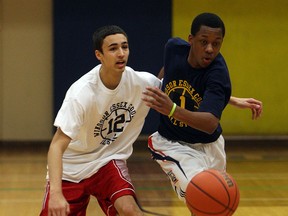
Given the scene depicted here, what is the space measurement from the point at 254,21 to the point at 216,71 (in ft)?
22.5

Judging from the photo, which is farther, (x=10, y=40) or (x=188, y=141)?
(x=10, y=40)

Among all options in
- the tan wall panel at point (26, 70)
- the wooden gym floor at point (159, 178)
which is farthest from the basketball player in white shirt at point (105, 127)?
the tan wall panel at point (26, 70)

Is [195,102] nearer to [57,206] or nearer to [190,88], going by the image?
[190,88]

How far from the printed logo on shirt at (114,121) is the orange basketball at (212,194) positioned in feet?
2.68

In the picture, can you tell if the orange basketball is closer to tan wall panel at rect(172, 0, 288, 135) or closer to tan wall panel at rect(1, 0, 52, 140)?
tan wall panel at rect(172, 0, 288, 135)

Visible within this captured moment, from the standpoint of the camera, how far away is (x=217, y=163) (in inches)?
219

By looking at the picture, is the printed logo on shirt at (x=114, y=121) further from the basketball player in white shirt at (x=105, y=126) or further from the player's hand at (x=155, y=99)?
the player's hand at (x=155, y=99)

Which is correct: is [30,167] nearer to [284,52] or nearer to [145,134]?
[145,134]

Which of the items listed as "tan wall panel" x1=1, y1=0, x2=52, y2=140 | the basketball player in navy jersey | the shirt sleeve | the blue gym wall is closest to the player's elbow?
the basketball player in navy jersey

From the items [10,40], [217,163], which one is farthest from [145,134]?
[217,163]

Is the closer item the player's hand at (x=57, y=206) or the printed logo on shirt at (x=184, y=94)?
the player's hand at (x=57, y=206)

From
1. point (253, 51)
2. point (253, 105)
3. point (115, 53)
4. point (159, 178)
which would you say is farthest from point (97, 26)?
point (115, 53)

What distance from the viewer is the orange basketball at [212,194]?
4758 millimetres

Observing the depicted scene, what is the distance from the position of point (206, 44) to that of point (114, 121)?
3.10 feet
